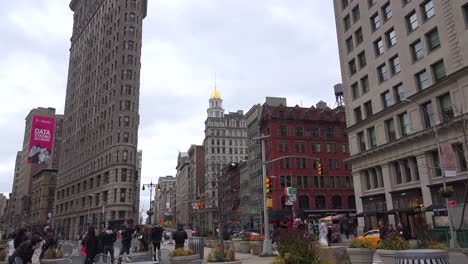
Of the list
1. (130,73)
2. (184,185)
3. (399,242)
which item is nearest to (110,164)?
(130,73)

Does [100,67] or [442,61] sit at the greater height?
[100,67]

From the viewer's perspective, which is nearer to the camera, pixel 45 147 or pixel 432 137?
pixel 432 137

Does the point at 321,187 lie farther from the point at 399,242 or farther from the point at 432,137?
the point at 399,242

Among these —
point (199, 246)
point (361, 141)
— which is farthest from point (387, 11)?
point (199, 246)

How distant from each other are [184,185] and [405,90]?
512 ft

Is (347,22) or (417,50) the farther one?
(347,22)

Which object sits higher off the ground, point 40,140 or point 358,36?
point 358,36

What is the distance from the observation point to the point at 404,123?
39.7m

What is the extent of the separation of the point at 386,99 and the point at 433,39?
8411 mm

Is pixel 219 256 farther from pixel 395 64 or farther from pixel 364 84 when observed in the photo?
pixel 364 84

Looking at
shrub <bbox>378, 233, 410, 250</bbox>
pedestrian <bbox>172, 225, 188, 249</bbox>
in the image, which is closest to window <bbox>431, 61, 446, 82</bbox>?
shrub <bbox>378, 233, 410, 250</bbox>

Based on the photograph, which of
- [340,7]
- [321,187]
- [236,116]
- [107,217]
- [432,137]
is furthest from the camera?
[236,116]

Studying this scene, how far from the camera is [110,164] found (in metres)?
76.7

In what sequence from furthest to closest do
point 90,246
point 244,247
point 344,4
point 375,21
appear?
point 344,4 → point 375,21 → point 244,247 → point 90,246
